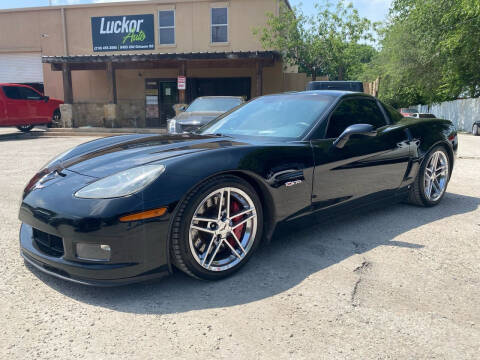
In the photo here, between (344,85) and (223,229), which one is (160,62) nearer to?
(344,85)

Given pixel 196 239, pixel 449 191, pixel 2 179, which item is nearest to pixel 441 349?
pixel 196 239

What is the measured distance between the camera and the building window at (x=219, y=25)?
18359 millimetres

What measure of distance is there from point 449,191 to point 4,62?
23.2 metres

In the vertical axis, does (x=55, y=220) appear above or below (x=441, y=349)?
above

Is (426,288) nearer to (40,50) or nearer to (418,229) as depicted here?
(418,229)

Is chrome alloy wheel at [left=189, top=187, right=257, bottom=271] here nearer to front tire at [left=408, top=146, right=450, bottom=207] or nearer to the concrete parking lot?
the concrete parking lot

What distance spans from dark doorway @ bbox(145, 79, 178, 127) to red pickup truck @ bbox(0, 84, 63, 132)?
495 cm

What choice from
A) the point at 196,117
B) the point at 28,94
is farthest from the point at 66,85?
the point at 196,117

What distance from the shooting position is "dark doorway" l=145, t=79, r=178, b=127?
64.2 ft

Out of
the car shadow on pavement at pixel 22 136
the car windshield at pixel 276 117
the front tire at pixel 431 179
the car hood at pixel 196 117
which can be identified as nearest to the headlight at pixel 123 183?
the car windshield at pixel 276 117

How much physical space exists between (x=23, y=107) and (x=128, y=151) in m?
13.3

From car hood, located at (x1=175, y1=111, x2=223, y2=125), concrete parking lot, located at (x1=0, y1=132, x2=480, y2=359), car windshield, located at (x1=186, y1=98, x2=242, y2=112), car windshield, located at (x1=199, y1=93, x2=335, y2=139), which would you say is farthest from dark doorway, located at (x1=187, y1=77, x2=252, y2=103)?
concrete parking lot, located at (x1=0, y1=132, x2=480, y2=359)

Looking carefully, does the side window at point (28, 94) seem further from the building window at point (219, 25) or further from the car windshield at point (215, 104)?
the building window at point (219, 25)

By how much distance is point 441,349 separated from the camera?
6.05ft
